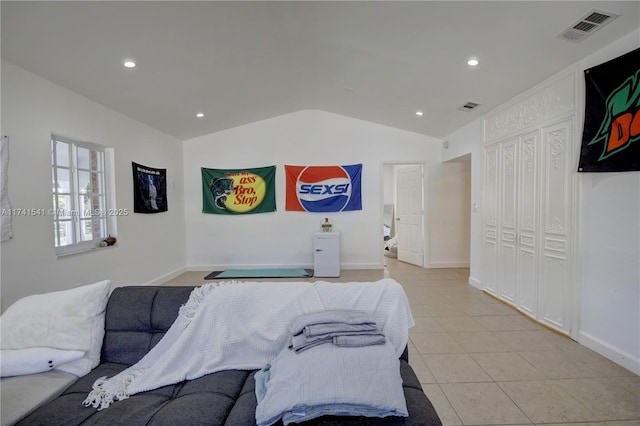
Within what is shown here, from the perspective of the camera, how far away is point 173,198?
5.24 meters

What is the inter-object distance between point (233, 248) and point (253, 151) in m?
1.98

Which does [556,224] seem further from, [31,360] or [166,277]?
[166,277]

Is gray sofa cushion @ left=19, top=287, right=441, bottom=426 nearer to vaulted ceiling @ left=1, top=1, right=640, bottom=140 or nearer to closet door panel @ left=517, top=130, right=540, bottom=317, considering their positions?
vaulted ceiling @ left=1, top=1, right=640, bottom=140

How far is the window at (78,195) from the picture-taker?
119 inches

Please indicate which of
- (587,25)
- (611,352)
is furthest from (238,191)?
(611,352)

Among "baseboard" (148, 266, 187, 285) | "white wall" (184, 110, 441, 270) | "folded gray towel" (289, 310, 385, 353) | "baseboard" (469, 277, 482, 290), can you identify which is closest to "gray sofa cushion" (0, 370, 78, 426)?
"folded gray towel" (289, 310, 385, 353)

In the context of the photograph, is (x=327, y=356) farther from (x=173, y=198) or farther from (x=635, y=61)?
(x=173, y=198)

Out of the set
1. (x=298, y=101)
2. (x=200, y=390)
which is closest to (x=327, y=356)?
(x=200, y=390)

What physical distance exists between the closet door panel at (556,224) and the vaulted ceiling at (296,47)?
0.69 metres

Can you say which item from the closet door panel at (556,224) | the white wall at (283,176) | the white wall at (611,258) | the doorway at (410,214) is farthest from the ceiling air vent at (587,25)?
the doorway at (410,214)

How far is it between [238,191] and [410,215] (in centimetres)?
360

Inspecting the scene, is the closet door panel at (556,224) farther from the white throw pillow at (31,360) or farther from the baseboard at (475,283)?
the white throw pillow at (31,360)

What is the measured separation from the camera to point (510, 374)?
215 centimetres

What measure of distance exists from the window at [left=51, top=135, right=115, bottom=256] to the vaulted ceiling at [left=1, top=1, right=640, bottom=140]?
67cm
